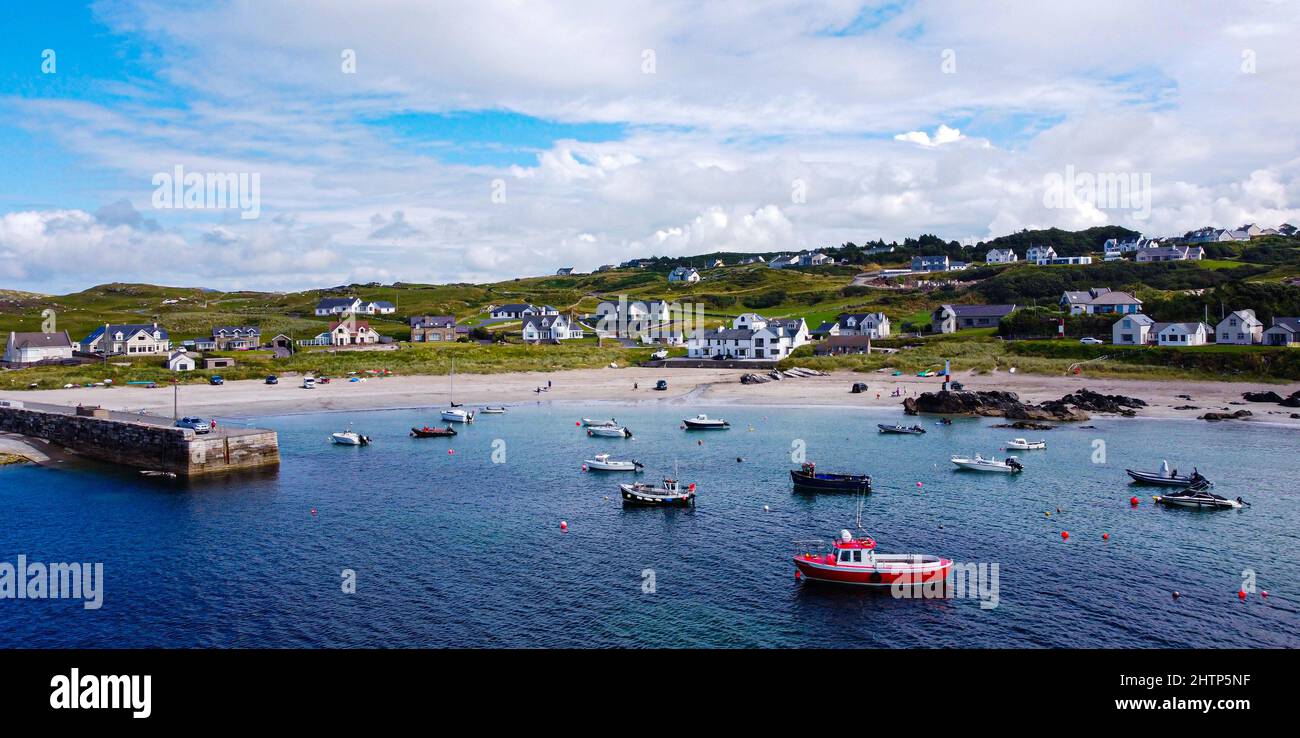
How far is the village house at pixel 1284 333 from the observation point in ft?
312

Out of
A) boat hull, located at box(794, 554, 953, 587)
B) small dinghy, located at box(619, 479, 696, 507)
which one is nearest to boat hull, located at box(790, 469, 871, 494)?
small dinghy, located at box(619, 479, 696, 507)

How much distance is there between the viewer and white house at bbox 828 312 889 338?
132375 millimetres

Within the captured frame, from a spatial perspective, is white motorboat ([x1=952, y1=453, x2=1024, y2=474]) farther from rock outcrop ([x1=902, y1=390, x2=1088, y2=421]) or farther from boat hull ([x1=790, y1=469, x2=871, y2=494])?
rock outcrop ([x1=902, y1=390, x2=1088, y2=421])

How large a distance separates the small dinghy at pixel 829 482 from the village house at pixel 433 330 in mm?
110060

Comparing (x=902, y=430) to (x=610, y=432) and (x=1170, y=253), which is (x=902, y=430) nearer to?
(x=610, y=432)

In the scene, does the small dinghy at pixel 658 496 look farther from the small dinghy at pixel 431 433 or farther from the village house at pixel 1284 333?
the village house at pixel 1284 333

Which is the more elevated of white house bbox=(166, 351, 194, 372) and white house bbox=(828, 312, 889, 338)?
white house bbox=(828, 312, 889, 338)

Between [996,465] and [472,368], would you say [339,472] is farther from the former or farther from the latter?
[472,368]

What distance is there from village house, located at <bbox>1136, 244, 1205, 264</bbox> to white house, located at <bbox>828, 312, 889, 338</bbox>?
9795cm

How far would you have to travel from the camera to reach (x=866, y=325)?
133m

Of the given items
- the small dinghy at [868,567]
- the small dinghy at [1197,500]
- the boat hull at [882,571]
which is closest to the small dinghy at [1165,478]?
the small dinghy at [1197,500]

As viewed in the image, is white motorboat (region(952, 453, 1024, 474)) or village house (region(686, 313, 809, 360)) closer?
white motorboat (region(952, 453, 1024, 474))
